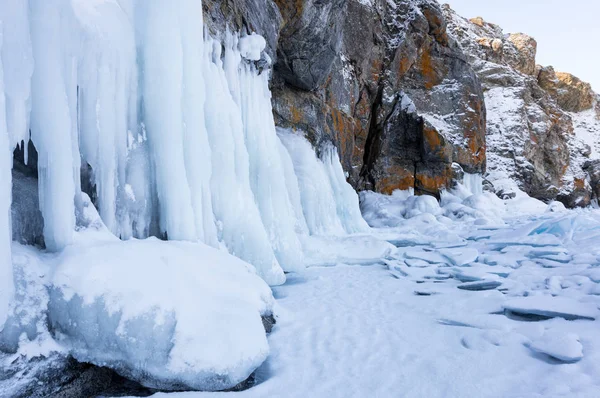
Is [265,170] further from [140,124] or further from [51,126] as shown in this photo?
[51,126]

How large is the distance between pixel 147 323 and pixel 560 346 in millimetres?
2413

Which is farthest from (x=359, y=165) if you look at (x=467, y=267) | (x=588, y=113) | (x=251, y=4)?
(x=588, y=113)

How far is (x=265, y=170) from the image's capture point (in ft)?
19.2

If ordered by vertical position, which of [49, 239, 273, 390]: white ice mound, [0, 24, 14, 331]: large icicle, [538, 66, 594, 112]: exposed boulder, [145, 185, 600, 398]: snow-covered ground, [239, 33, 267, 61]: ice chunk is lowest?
[145, 185, 600, 398]: snow-covered ground

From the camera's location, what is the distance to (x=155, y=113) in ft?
11.1

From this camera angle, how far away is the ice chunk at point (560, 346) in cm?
205

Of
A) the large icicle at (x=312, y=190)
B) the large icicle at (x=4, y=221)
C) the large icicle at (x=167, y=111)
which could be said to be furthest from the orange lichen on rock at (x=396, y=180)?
the large icicle at (x=4, y=221)

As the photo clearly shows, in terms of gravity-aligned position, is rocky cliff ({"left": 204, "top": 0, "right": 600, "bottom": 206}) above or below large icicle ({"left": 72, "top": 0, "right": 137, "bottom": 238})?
above

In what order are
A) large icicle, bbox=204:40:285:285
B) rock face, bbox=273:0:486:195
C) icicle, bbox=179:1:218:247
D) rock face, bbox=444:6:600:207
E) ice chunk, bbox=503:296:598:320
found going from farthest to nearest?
rock face, bbox=444:6:600:207, rock face, bbox=273:0:486:195, large icicle, bbox=204:40:285:285, icicle, bbox=179:1:218:247, ice chunk, bbox=503:296:598:320

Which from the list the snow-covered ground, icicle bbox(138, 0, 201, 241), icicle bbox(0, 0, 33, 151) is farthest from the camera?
icicle bbox(138, 0, 201, 241)

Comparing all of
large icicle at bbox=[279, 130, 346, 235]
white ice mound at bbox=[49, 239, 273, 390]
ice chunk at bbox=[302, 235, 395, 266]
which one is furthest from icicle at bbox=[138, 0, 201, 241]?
large icicle at bbox=[279, 130, 346, 235]

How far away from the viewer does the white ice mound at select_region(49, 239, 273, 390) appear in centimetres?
186

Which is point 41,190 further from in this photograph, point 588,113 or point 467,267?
point 588,113

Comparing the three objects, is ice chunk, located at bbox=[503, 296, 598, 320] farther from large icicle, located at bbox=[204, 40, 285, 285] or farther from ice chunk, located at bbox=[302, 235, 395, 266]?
ice chunk, located at bbox=[302, 235, 395, 266]
